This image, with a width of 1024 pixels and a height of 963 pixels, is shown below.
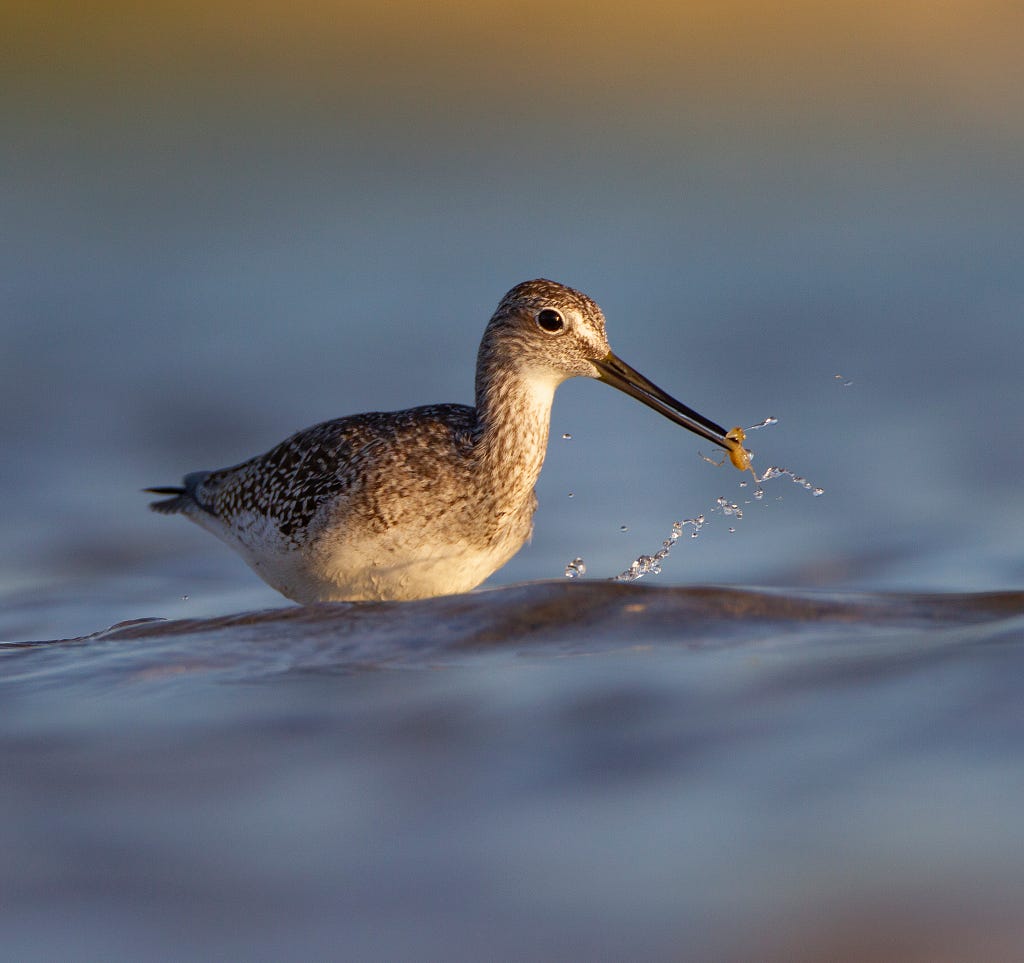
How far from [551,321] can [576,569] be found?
1.30 m

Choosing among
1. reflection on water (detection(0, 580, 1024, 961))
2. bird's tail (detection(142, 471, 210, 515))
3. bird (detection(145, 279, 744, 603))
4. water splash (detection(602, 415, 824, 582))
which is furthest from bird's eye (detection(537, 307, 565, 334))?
bird's tail (detection(142, 471, 210, 515))

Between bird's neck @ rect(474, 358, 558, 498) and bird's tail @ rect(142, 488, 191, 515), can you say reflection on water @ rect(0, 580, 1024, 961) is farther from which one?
bird's tail @ rect(142, 488, 191, 515)

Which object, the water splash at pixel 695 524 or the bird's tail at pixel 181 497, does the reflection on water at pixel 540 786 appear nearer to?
the water splash at pixel 695 524

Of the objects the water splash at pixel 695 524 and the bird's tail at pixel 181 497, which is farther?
the bird's tail at pixel 181 497

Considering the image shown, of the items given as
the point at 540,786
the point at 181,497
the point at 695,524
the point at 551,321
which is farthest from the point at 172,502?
the point at 540,786

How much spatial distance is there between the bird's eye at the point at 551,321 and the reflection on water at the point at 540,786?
69.7 inches

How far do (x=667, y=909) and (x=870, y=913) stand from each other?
1.43ft

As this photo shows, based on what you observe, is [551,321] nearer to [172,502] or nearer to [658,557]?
[658,557]

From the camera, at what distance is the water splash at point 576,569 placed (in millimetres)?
7376

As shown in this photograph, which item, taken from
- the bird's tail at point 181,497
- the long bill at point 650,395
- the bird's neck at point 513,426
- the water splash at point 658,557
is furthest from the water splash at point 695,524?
the bird's tail at point 181,497

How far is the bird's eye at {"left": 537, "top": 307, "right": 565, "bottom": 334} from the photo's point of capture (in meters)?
6.85

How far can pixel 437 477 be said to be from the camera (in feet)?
21.4

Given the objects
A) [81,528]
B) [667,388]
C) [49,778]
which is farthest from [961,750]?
[667,388]

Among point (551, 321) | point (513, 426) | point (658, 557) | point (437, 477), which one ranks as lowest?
point (658, 557)
